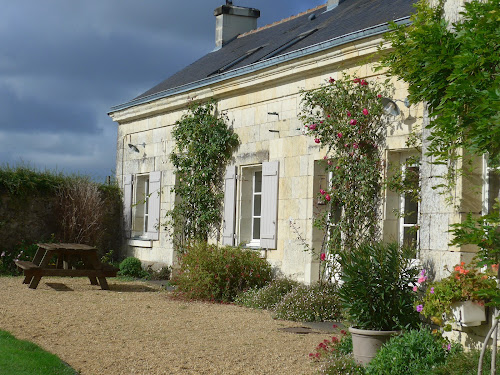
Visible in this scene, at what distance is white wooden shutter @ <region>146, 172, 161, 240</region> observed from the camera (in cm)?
1341

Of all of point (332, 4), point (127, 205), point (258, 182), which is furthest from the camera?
point (127, 205)

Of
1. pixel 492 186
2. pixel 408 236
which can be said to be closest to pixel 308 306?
pixel 408 236

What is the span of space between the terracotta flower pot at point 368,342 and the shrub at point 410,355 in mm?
174

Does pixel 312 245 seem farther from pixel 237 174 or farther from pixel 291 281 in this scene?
pixel 237 174

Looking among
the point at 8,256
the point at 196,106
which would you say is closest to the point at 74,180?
the point at 8,256

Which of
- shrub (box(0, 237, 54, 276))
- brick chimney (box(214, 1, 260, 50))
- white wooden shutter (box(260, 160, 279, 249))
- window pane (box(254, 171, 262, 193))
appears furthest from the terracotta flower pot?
brick chimney (box(214, 1, 260, 50))

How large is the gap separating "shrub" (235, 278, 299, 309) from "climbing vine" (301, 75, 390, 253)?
2.67 feet

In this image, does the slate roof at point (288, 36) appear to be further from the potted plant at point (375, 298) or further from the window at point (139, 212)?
the potted plant at point (375, 298)

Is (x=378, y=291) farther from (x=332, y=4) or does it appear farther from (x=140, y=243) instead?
(x=332, y=4)

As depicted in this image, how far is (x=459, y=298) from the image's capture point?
5.14 m

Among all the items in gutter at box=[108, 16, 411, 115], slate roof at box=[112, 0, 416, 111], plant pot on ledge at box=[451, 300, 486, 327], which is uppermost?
slate roof at box=[112, 0, 416, 111]

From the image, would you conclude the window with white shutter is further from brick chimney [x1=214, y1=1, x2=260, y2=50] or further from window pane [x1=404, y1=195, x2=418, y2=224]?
window pane [x1=404, y1=195, x2=418, y2=224]

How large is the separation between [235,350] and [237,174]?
17.7ft

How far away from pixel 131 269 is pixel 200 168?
2.53 m
